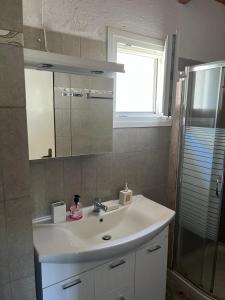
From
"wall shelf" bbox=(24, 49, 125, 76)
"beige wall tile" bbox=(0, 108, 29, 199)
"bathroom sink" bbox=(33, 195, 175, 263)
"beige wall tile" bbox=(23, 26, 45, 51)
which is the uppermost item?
"beige wall tile" bbox=(23, 26, 45, 51)

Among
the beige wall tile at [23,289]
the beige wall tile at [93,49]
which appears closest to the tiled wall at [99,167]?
the beige wall tile at [93,49]

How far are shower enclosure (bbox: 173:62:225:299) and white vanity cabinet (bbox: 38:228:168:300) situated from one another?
1.80 feet

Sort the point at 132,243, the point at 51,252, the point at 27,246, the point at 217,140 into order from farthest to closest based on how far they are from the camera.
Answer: the point at 217,140, the point at 132,243, the point at 51,252, the point at 27,246

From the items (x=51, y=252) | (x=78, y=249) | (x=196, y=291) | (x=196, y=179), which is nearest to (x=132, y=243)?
(x=78, y=249)

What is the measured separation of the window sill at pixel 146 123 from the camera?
1.84 meters

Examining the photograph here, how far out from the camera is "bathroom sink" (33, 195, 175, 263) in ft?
3.95

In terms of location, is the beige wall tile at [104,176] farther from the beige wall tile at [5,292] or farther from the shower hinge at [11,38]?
the shower hinge at [11,38]

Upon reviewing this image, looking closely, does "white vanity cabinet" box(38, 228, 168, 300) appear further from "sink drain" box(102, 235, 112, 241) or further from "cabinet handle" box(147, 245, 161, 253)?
"sink drain" box(102, 235, 112, 241)

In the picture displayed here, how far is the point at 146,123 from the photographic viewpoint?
78.2 inches

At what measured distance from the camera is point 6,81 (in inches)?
31.8

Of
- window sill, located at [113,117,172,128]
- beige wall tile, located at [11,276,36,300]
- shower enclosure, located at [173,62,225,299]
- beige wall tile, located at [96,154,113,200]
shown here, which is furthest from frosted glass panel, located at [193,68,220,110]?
beige wall tile, located at [11,276,36,300]

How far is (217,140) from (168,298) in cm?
142

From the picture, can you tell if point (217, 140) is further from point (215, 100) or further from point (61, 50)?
point (61, 50)

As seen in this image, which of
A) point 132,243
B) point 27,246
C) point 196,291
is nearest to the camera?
point 27,246
